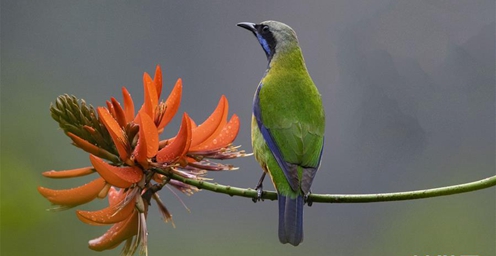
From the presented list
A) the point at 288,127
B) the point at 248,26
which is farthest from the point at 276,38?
the point at 288,127

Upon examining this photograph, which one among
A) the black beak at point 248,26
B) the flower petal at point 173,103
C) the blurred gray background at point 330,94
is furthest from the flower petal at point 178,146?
the blurred gray background at point 330,94

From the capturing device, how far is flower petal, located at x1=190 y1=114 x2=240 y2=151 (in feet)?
5.36

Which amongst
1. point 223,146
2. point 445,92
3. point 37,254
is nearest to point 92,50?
point 445,92

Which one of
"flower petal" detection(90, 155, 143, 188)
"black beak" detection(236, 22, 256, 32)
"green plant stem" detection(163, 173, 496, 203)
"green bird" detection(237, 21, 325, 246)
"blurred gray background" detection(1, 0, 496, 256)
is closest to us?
"green plant stem" detection(163, 173, 496, 203)

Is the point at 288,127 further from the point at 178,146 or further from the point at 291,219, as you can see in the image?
the point at 178,146

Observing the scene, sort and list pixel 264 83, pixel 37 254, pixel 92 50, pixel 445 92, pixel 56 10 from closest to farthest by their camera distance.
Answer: pixel 264 83
pixel 37 254
pixel 445 92
pixel 92 50
pixel 56 10

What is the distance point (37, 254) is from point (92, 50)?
11.1 metres

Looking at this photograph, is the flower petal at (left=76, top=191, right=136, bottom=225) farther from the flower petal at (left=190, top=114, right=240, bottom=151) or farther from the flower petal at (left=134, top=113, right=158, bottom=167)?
the flower petal at (left=190, top=114, right=240, bottom=151)

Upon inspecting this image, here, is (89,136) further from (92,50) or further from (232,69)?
(92,50)

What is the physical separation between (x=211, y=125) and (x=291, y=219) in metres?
0.30

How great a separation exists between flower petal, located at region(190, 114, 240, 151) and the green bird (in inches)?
11.2

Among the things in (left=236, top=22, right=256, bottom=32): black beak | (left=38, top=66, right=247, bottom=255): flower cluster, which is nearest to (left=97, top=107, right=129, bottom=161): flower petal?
(left=38, top=66, right=247, bottom=255): flower cluster

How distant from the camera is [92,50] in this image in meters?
13.2

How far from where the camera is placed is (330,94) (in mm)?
9844
